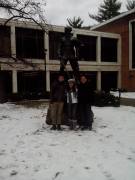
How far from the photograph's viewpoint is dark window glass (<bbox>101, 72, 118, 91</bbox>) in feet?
100

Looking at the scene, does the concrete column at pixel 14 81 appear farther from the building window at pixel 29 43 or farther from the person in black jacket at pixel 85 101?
the person in black jacket at pixel 85 101

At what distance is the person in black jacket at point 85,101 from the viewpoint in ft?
29.3

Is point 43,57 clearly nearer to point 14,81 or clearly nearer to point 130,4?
point 14,81

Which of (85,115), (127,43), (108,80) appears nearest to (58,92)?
(85,115)

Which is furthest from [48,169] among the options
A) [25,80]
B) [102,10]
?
[102,10]

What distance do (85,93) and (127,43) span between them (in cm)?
2247

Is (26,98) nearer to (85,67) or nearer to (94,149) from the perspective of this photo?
(85,67)

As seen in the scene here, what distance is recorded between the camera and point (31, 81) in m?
25.4

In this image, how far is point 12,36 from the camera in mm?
24047

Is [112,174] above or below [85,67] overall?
below

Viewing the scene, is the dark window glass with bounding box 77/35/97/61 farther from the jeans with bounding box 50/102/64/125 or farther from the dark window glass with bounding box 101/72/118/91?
the jeans with bounding box 50/102/64/125

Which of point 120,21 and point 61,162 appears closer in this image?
point 61,162

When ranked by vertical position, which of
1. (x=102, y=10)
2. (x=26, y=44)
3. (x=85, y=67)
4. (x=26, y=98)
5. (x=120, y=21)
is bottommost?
(x=26, y=98)

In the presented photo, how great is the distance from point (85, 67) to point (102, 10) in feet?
100
